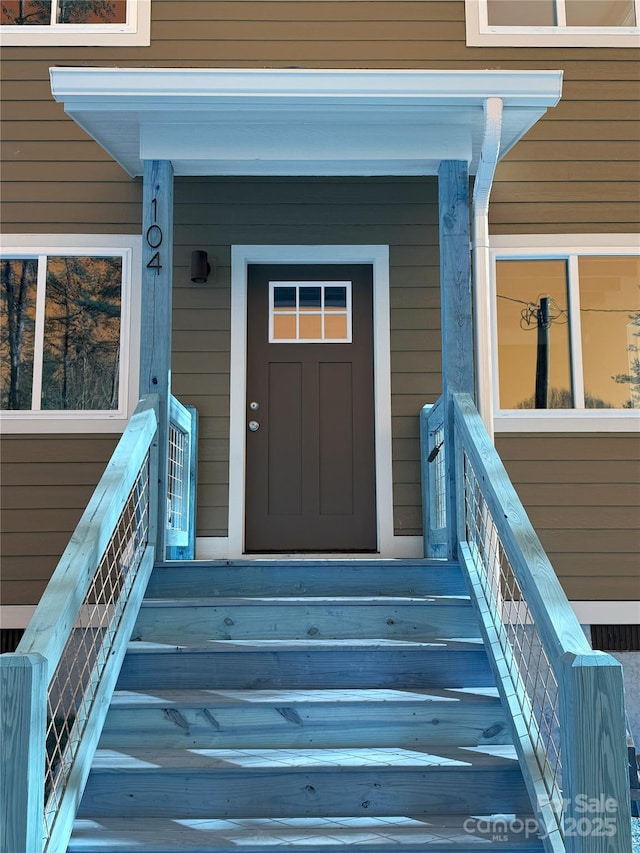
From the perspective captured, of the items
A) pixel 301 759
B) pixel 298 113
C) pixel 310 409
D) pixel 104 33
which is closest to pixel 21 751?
pixel 301 759

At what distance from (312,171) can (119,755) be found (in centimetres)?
278

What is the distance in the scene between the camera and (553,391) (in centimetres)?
502

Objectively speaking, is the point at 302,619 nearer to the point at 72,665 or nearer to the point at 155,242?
the point at 72,665

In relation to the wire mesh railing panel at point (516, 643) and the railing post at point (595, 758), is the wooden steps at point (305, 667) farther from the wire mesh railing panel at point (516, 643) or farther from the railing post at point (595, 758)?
the railing post at point (595, 758)

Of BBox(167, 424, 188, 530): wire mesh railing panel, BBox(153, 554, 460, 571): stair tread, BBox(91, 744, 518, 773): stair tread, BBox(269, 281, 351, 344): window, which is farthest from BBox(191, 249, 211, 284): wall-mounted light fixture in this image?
BBox(91, 744, 518, 773): stair tread

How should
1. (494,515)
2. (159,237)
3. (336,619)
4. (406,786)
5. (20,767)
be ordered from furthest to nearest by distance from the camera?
(159,237) < (336,619) < (494,515) < (406,786) < (20,767)

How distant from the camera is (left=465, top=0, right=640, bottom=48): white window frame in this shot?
507 centimetres

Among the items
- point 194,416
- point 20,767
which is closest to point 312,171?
point 194,416

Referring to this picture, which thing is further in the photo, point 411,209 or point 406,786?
point 411,209

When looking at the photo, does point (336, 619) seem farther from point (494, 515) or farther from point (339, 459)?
point (339, 459)

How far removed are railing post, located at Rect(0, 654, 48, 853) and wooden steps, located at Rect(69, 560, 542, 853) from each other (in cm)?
41

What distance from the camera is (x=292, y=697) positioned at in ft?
9.89

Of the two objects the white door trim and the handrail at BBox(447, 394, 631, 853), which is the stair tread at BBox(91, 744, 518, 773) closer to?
the handrail at BBox(447, 394, 631, 853)

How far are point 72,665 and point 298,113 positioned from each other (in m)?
2.42
